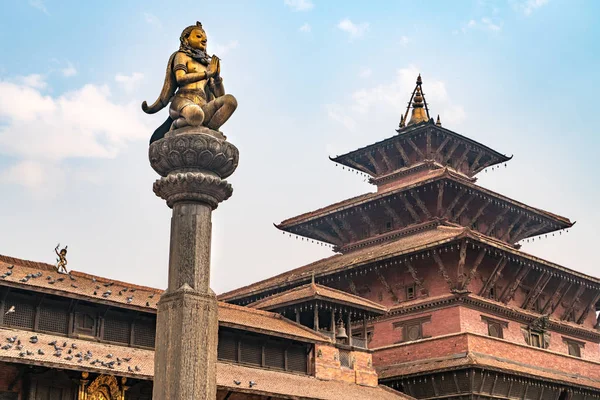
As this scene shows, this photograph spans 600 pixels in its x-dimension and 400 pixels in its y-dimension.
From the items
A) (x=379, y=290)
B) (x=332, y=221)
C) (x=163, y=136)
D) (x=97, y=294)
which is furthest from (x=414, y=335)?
(x=163, y=136)

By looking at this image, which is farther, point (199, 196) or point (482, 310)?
point (482, 310)

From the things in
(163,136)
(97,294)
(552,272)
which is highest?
(552,272)

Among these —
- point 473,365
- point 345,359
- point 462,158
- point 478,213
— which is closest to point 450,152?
point 462,158

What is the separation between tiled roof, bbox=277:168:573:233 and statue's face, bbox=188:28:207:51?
2715 cm

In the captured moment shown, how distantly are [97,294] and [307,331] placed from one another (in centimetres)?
910

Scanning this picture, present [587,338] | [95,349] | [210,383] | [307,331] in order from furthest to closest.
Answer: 1. [587,338]
2. [307,331]
3. [95,349]
4. [210,383]

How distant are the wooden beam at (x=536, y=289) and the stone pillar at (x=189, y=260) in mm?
30308

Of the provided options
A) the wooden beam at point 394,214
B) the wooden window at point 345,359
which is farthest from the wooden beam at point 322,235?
the wooden window at point 345,359

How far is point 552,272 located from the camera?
131 ft

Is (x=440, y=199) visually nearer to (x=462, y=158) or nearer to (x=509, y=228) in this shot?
(x=509, y=228)

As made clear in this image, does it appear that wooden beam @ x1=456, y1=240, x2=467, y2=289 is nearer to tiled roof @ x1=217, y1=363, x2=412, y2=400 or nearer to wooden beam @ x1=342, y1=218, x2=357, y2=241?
tiled roof @ x1=217, y1=363, x2=412, y2=400

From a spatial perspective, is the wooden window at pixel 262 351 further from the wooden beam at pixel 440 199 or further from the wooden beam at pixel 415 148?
the wooden beam at pixel 415 148

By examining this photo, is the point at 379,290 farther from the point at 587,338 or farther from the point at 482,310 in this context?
the point at 587,338

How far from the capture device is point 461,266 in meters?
35.8
